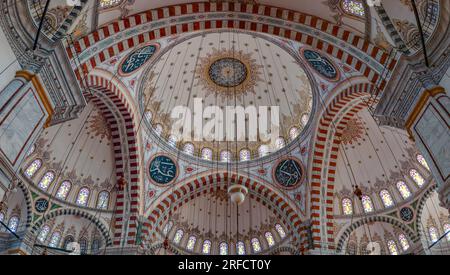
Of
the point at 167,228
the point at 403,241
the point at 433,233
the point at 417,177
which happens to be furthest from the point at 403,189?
the point at 167,228

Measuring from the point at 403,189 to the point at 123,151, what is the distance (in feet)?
36.9

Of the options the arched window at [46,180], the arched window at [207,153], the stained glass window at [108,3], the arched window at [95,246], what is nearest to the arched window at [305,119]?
the arched window at [207,153]

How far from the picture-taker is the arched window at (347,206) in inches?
601

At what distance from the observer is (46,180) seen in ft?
45.6

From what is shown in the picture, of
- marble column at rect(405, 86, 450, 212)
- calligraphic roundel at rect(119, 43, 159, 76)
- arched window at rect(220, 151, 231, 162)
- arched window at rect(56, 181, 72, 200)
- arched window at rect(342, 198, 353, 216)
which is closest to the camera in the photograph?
marble column at rect(405, 86, 450, 212)

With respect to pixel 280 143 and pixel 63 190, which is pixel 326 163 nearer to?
pixel 280 143

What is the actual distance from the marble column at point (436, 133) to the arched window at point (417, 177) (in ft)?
25.1

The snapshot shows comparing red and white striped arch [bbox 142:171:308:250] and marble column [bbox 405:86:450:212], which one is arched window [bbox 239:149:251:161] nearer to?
red and white striped arch [bbox 142:171:308:250]

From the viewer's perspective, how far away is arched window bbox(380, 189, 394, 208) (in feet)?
48.3

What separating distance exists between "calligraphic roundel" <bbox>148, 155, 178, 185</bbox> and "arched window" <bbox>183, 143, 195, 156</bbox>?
0.91m

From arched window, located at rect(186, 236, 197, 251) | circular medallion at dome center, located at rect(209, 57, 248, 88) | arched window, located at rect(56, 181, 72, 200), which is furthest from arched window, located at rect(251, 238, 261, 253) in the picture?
arched window, located at rect(56, 181, 72, 200)

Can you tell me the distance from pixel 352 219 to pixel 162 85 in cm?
971

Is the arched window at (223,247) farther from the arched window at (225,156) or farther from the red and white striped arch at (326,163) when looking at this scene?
the red and white striped arch at (326,163)
